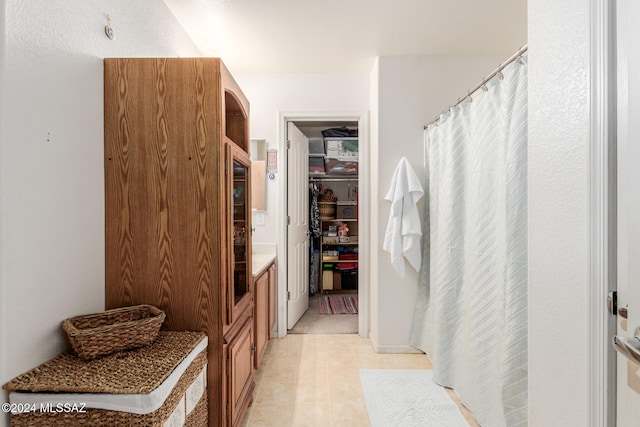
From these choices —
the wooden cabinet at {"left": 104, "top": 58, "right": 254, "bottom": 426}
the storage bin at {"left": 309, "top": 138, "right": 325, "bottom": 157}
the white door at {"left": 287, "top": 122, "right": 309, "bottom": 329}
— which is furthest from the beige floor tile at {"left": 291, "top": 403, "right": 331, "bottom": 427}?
the storage bin at {"left": 309, "top": 138, "right": 325, "bottom": 157}

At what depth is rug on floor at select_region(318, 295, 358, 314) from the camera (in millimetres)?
3857

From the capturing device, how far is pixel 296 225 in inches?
133

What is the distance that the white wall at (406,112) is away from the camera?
2.71 metres

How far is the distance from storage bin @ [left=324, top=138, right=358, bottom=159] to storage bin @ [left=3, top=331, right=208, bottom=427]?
3360mm

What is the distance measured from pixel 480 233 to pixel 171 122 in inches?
64.9

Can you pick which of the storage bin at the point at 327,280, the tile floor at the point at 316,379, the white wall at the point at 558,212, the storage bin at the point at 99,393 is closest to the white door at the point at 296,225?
the tile floor at the point at 316,379

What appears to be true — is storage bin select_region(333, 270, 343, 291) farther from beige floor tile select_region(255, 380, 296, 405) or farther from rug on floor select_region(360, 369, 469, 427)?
beige floor tile select_region(255, 380, 296, 405)

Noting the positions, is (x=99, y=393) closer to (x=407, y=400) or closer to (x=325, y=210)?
(x=407, y=400)

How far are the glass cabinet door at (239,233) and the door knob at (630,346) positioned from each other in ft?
4.59

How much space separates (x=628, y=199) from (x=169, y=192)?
4.98 ft

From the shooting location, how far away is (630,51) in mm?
741

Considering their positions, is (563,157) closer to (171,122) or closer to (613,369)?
(613,369)

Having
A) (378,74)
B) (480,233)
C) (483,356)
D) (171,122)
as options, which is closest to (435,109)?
(378,74)

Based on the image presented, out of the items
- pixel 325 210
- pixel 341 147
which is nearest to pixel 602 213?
pixel 341 147
